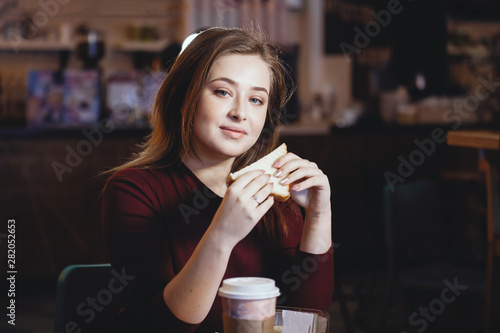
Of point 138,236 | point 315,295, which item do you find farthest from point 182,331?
point 315,295

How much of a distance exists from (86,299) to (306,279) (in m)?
0.48

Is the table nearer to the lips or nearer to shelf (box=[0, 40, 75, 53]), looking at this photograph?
the lips

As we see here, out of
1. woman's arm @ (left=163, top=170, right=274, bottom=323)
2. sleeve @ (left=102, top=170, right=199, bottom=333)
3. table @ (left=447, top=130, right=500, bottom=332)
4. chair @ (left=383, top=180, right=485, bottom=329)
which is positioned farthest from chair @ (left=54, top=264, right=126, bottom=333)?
table @ (left=447, top=130, right=500, bottom=332)

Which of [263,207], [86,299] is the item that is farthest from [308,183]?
[86,299]

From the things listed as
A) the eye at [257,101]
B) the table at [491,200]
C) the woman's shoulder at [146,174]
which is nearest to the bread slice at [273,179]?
the eye at [257,101]

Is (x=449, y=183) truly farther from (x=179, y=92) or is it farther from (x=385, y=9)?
(x=179, y=92)

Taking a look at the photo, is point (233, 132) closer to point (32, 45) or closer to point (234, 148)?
point (234, 148)

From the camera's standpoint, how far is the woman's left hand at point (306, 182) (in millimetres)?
1156

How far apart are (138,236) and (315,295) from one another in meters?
0.39

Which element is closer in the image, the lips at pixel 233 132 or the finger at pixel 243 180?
the finger at pixel 243 180

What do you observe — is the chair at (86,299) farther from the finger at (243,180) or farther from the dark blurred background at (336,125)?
the dark blurred background at (336,125)

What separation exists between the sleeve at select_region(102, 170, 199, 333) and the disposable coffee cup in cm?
21

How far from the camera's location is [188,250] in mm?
1375

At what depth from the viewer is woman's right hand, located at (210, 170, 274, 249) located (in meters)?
1.02
